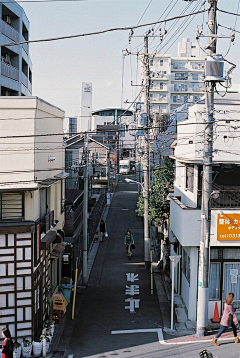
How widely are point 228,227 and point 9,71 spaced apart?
1937 centimetres

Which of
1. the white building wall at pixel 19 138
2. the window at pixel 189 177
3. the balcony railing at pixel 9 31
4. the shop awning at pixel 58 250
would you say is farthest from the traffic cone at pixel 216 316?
the balcony railing at pixel 9 31

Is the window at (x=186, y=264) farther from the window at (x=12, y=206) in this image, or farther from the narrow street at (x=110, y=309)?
the window at (x=12, y=206)

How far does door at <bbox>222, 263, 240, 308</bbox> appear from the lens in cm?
1508

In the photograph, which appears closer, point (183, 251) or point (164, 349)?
point (164, 349)

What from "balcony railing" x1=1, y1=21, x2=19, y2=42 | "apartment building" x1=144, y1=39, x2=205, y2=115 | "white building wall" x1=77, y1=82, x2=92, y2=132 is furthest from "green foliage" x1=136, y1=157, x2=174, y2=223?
"white building wall" x1=77, y1=82, x2=92, y2=132

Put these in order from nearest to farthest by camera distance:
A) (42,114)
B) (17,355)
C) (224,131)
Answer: (17,355) < (42,114) < (224,131)

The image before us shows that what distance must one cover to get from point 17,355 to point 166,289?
27.5 ft

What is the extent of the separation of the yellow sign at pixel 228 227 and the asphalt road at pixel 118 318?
3729 mm

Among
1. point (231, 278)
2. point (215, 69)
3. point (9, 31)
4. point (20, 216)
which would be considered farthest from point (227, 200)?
point (9, 31)

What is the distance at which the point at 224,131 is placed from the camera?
15039 millimetres

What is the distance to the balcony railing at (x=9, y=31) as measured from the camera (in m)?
26.0

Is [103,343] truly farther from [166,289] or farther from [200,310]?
[166,289]

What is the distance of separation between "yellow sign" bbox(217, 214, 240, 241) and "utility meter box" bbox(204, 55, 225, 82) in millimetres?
5171

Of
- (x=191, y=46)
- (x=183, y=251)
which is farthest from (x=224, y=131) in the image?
(x=191, y=46)
